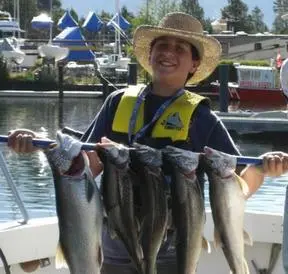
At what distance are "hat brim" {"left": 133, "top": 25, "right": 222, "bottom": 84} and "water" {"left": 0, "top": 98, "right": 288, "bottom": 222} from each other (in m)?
1.83

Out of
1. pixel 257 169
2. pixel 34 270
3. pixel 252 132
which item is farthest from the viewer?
pixel 252 132

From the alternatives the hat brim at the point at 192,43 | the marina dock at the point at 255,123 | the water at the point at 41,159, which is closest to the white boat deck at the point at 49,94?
the water at the point at 41,159

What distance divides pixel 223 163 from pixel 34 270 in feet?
8.25

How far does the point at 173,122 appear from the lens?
12.2 feet

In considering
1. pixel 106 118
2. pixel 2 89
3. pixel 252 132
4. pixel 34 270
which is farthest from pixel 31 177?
pixel 2 89

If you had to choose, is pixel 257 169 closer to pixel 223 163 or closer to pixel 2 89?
pixel 223 163

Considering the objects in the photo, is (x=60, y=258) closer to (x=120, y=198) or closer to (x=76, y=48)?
(x=120, y=198)

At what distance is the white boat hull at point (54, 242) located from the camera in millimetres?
5336

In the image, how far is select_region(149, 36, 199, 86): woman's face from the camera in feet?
12.3

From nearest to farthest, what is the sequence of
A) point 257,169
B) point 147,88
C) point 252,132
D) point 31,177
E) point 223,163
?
point 223,163
point 257,169
point 147,88
point 31,177
point 252,132

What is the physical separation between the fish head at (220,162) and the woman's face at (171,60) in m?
0.51

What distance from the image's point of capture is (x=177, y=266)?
3.59 m

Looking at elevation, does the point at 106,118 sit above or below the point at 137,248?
above

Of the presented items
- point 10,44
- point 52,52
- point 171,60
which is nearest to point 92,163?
point 171,60
